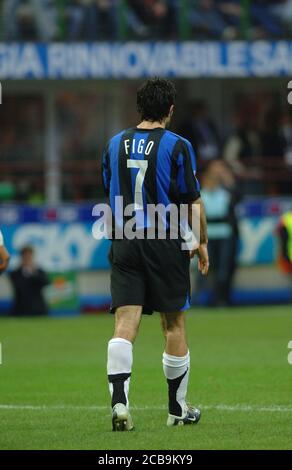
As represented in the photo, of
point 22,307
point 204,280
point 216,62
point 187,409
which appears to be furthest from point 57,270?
point 187,409

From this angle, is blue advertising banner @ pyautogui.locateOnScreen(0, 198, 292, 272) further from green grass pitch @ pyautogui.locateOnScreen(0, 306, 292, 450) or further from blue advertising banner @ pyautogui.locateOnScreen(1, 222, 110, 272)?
green grass pitch @ pyautogui.locateOnScreen(0, 306, 292, 450)

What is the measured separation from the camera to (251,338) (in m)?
16.2

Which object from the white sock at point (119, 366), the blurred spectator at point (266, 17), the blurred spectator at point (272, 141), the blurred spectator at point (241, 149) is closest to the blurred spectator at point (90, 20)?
the blurred spectator at point (266, 17)

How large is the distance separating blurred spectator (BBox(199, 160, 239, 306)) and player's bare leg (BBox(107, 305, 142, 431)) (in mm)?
12287

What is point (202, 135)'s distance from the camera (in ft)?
76.3

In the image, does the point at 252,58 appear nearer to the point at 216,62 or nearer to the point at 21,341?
the point at 216,62

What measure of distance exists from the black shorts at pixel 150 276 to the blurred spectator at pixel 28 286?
1163 centimetres

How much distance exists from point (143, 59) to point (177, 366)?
14219 millimetres

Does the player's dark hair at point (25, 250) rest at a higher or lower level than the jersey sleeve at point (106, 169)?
lower

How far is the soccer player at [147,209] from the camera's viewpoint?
342 inches

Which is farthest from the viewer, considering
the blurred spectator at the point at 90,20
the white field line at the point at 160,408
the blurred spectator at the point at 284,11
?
the blurred spectator at the point at 284,11

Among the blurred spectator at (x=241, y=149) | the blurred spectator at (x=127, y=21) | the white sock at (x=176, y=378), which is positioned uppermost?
the blurred spectator at (x=127, y=21)

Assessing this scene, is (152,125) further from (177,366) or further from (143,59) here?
(143,59)

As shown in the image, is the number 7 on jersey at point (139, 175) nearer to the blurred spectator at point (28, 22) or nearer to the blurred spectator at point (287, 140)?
the blurred spectator at point (28, 22)
